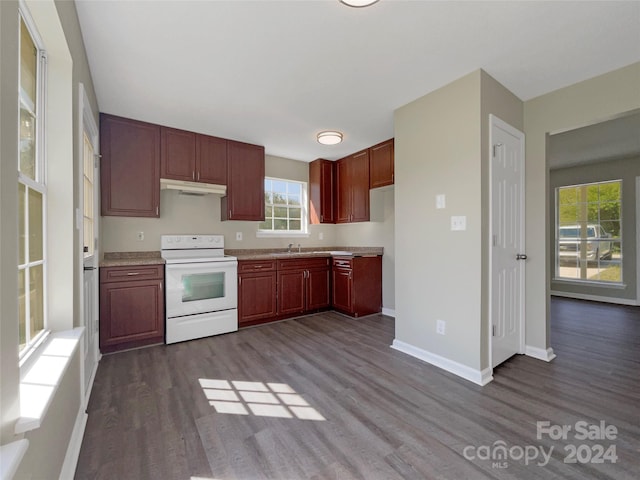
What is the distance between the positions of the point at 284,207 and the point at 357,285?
5.85 ft

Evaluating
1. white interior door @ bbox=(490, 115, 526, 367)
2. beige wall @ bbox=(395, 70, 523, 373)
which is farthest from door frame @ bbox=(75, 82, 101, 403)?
white interior door @ bbox=(490, 115, 526, 367)

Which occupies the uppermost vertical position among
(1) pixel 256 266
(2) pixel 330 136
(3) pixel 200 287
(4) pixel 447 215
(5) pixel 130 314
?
(2) pixel 330 136

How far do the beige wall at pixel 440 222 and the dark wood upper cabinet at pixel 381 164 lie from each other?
2.91 ft

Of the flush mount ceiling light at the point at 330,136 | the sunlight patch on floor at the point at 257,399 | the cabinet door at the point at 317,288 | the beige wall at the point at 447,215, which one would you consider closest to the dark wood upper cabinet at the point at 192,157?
the flush mount ceiling light at the point at 330,136

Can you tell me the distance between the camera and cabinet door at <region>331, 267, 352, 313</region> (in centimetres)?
411

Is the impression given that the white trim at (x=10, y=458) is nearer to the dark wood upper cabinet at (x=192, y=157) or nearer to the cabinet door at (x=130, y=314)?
the cabinet door at (x=130, y=314)

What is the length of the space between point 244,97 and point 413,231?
6.69 ft

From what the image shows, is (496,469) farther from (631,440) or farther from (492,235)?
(492,235)

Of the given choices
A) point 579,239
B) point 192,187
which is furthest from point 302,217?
point 579,239

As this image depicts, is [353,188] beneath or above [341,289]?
above

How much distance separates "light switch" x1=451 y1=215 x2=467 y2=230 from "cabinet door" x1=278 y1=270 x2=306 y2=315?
2.26 metres

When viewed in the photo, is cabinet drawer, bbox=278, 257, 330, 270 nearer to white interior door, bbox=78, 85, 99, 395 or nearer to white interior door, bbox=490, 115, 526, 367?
white interior door, bbox=78, 85, 99, 395

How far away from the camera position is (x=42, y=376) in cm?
115

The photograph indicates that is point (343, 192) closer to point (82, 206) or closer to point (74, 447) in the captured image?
point (82, 206)
